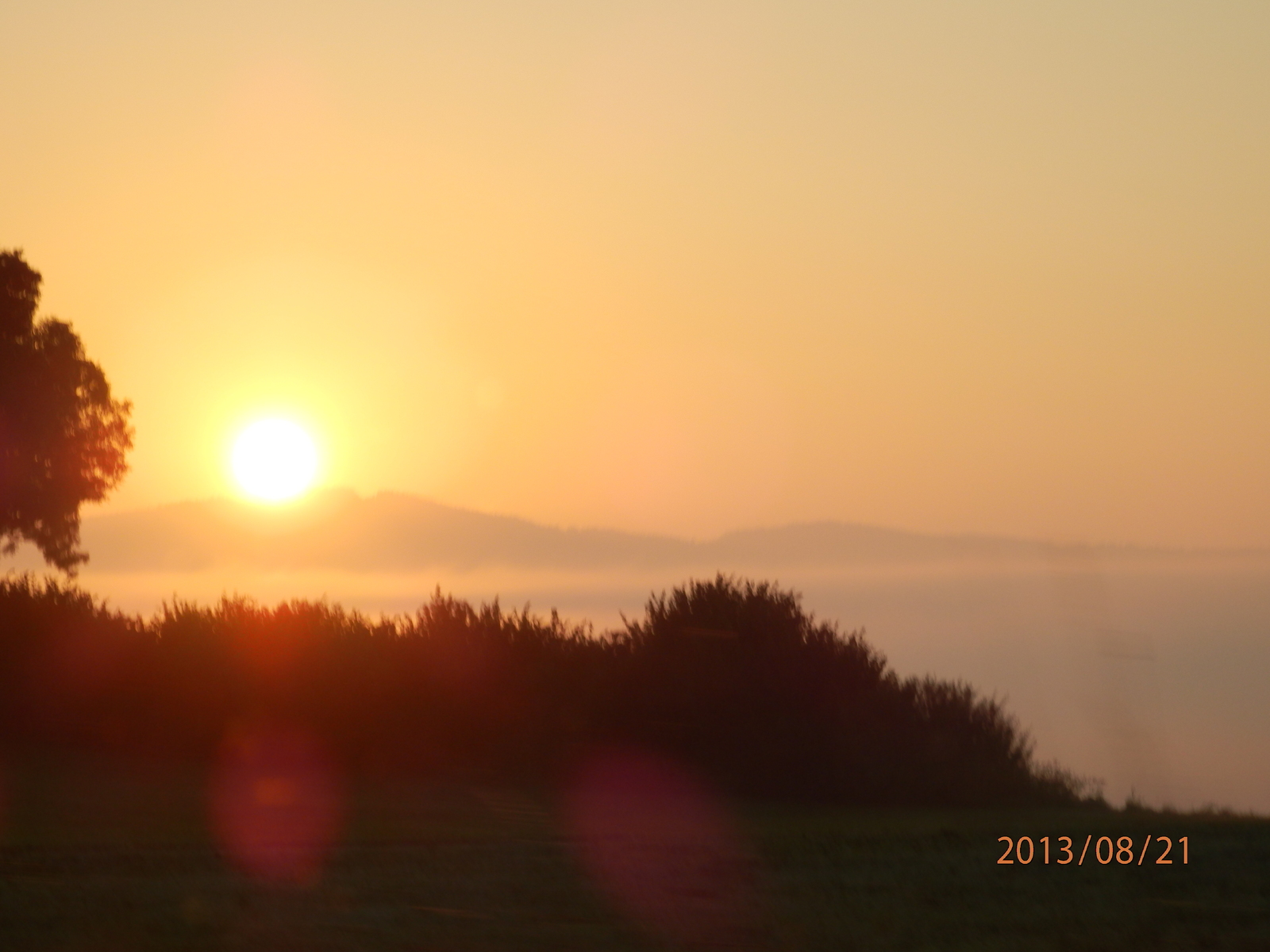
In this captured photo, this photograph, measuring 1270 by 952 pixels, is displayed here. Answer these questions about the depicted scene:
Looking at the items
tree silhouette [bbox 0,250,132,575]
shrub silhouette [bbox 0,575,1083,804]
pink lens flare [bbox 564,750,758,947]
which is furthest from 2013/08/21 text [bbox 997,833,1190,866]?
tree silhouette [bbox 0,250,132,575]

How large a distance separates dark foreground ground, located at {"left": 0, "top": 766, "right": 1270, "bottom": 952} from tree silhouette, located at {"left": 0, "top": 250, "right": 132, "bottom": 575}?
13952 mm

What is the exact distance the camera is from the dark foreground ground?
7066 mm

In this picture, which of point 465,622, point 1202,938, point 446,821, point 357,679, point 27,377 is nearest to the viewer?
point 1202,938

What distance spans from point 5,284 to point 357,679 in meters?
10.6

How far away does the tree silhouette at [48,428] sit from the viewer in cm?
2489

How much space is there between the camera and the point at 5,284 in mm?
25078

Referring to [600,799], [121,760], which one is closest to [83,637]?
[121,760]

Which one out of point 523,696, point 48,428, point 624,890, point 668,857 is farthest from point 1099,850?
point 48,428

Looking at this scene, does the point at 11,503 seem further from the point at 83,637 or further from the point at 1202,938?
the point at 1202,938

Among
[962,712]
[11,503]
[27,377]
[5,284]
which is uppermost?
[5,284]

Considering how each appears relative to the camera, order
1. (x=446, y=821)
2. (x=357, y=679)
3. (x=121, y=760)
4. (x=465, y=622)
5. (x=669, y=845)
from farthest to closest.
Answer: (x=465, y=622) < (x=357, y=679) < (x=121, y=760) < (x=446, y=821) < (x=669, y=845)

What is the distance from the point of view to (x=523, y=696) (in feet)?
66.4

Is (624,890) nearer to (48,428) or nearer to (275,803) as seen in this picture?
(275,803)

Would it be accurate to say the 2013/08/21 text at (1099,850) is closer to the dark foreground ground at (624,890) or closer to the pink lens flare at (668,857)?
the dark foreground ground at (624,890)
